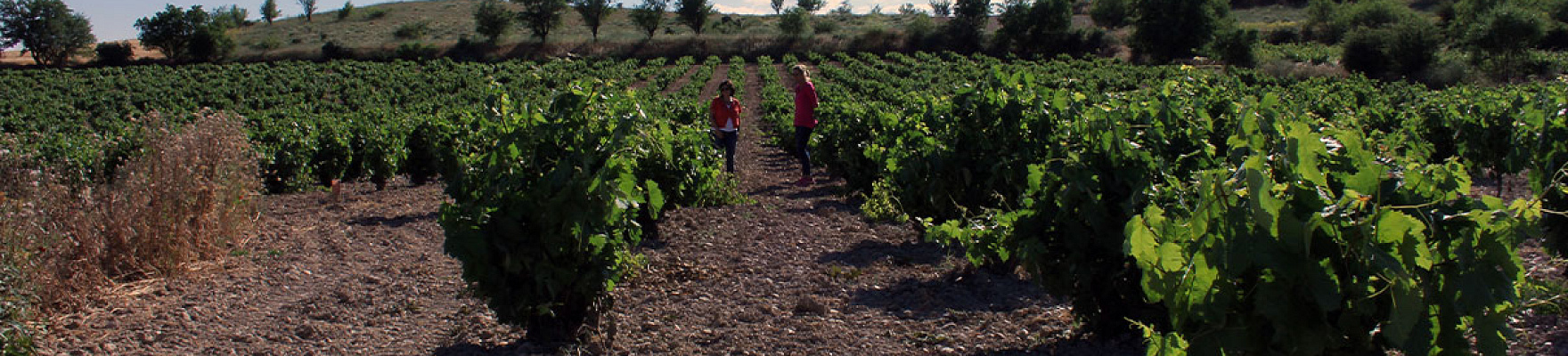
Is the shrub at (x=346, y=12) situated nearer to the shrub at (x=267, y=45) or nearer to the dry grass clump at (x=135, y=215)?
the shrub at (x=267, y=45)

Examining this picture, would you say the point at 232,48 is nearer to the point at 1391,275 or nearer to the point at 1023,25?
the point at 1023,25

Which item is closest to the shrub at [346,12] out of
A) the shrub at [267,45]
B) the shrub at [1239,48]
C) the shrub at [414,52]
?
the shrub at [267,45]

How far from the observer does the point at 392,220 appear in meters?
9.24

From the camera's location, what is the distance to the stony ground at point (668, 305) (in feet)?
16.0

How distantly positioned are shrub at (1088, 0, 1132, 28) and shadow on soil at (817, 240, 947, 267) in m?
91.0

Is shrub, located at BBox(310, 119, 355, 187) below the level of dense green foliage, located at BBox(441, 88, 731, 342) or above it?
below

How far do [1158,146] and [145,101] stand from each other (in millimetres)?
45900

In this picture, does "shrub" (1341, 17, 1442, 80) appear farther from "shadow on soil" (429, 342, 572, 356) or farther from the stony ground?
"shadow on soil" (429, 342, 572, 356)

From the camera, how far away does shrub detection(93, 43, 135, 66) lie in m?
73.1

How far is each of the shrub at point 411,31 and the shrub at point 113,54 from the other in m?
29.5

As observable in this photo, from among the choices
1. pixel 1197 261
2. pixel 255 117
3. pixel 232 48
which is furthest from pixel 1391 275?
pixel 232 48

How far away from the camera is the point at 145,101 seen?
39.6 metres

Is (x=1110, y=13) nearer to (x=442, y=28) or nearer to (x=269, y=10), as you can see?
(x=442, y=28)

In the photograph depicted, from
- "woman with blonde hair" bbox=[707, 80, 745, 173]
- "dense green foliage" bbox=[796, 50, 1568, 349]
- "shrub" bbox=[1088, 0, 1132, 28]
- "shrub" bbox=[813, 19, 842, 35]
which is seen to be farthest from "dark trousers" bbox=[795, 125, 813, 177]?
"shrub" bbox=[813, 19, 842, 35]
